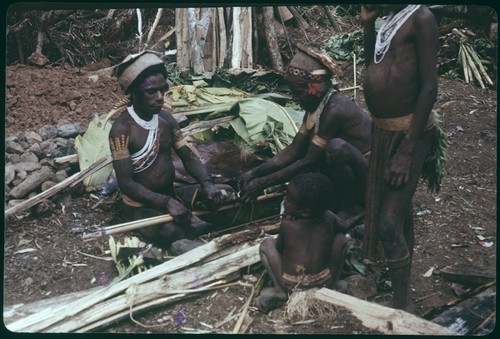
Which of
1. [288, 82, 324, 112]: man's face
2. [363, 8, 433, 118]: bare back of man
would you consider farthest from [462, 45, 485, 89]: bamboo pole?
[363, 8, 433, 118]: bare back of man

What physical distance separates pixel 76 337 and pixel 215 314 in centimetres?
84

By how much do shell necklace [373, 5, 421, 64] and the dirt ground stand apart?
151 centimetres

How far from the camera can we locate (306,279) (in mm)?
4207

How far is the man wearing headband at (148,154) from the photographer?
4715 mm

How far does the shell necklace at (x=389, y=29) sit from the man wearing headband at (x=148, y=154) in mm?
1539

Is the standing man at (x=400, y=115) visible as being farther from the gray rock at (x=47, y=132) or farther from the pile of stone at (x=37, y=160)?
the gray rock at (x=47, y=132)

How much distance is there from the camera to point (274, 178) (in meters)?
4.97

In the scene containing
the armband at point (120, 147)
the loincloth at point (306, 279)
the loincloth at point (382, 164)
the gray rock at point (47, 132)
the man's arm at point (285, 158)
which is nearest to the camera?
the loincloth at point (382, 164)

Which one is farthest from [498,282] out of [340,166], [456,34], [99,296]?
[456,34]

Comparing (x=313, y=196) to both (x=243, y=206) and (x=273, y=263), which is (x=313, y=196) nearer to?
(x=273, y=263)

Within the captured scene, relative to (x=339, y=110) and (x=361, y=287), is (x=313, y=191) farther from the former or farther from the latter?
(x=339, y=110)

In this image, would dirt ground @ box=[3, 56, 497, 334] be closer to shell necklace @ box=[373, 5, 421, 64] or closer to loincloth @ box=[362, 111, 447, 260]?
loincloth @ box=[362, 111, 447, 260]

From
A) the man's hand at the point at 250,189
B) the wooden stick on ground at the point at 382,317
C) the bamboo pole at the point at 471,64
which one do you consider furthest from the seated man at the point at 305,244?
the bamboo pole at the point at 471,64

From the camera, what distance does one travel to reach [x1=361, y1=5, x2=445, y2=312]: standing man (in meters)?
3.85
